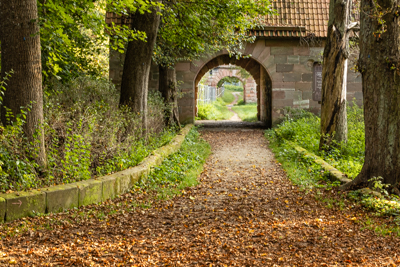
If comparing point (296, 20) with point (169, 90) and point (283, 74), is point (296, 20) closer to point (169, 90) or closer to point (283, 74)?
point (283, 74)

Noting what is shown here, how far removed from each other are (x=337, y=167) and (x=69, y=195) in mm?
4897

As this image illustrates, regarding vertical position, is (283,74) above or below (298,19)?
below

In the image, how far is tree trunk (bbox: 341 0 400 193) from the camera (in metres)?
5.13

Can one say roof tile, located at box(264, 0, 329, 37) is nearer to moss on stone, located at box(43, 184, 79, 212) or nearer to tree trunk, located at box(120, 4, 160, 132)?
tree trunk, located at box(120, 4, 160, 132)

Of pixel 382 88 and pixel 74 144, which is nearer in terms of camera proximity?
pixel 382 88

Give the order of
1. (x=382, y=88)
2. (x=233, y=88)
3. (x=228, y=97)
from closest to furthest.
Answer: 1. (x=382, y=88)
2. (x=228, y=97)
3. (x=233, y=88)

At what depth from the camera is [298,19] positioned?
14461 mm

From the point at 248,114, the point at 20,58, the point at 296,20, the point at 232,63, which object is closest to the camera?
the point at 20,58

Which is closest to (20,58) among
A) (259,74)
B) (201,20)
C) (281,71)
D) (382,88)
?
(382,88)

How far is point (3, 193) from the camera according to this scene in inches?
169

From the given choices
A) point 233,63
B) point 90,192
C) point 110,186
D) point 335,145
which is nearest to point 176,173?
point 110,186

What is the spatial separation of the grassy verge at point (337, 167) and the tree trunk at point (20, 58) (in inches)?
161

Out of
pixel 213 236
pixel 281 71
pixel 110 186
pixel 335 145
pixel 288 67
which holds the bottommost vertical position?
pixel 213 236

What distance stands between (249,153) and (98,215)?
5849 millimetres
